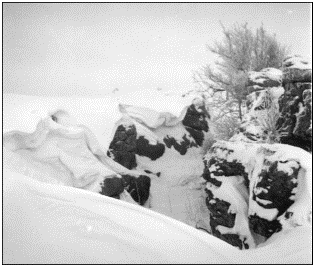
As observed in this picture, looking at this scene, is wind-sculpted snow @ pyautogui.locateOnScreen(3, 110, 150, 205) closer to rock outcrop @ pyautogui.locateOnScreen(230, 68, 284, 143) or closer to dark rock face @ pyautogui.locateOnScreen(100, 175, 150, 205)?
dark rock face @ pyautogui.locateOnScreen(100, 175, 150, 205)

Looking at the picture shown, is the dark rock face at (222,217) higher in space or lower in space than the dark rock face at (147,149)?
higher

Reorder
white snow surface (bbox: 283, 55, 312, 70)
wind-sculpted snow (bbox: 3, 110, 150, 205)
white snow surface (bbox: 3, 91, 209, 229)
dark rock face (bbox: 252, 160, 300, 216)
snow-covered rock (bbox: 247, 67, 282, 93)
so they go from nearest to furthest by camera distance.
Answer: dark rock face (bbox: 252, 160, 300, 216), white snow surface (bbox: 283, 55, 312, 70), snow-covered rock (bbox: 247, 67, 282, 93), wind-sculpted snow (bbox: 3, 110, 150, 205), white snow surface (bbox: 3, 91, 209, 229)

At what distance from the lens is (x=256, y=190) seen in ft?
14.3

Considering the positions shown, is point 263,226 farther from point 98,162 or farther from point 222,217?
point 98,162

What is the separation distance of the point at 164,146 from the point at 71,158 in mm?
5341

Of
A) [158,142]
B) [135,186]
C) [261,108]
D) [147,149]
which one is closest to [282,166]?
→ [261,108]

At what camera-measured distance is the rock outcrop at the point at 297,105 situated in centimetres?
520

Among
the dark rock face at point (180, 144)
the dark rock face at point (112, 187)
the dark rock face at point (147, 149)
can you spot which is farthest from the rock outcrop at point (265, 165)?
the dark rock face at point (180, 144)

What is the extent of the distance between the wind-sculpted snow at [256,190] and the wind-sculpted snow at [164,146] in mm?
4421

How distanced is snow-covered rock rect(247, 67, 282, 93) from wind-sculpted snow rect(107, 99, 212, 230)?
4.77 metres

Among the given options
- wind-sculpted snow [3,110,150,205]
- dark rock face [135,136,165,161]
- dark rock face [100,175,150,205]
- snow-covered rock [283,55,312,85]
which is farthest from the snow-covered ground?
dark rock face [135,136,165,161]

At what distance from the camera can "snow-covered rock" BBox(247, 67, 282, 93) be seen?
6328 millimetres

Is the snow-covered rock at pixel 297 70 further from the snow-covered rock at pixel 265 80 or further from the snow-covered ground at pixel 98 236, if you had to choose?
the snow-covered ground at pixel 98 236

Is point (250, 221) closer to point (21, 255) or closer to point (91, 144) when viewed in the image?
point (21, 255)
